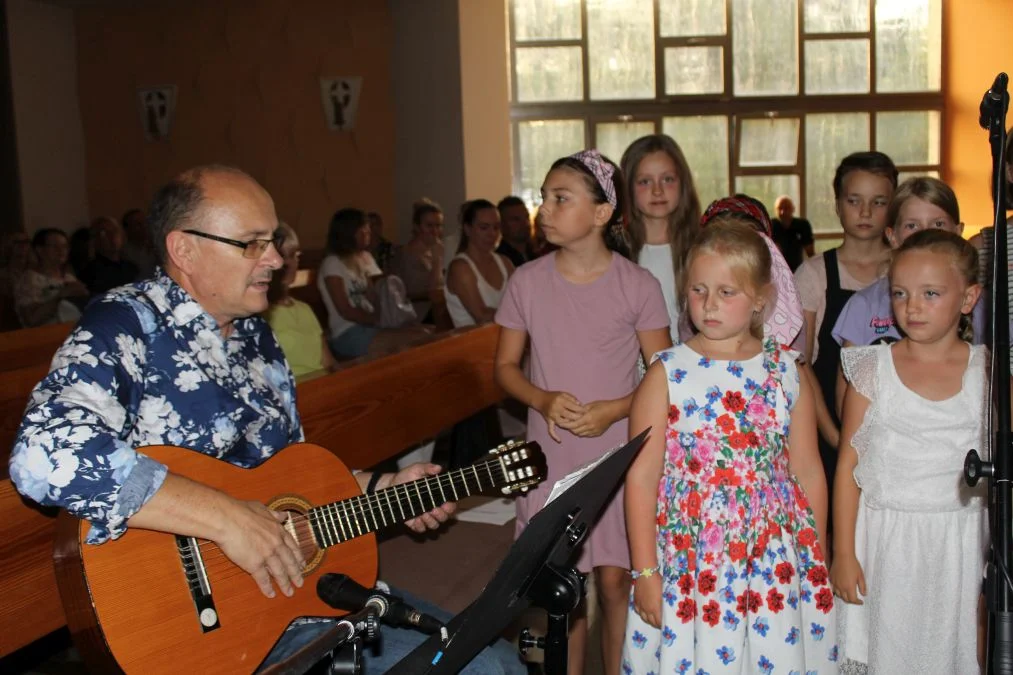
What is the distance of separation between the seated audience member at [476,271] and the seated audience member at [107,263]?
9.72 ft

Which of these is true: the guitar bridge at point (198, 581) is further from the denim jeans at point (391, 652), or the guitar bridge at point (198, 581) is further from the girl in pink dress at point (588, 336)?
the girl in pink dress at point (588, 336)

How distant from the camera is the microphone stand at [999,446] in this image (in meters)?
1.44

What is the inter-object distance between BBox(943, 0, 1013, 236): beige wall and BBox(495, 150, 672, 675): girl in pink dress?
1109 centimetres

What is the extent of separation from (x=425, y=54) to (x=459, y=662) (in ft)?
33.3

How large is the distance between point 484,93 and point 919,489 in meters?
8.77

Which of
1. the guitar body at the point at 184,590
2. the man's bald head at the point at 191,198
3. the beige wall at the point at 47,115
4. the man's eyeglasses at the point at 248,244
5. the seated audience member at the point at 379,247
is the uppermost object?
the beige wall at the point at 47,115

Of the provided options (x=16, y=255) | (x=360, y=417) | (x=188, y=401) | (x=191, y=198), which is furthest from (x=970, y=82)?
(x=188, y=401)

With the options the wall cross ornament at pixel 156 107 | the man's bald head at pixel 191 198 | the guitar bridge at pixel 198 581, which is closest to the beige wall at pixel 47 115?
the wall cross ornament at pixel 156 107

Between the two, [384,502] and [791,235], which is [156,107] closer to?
[791,235]

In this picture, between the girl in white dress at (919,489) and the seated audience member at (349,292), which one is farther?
the seated audience member at (349,292)

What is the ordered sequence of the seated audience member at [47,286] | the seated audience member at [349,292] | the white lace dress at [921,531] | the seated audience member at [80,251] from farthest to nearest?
the seated audience member at [80,251] → the seated audience member at [47,286] → the seated audience member at [349,292] → the white lace dress at [921,531]

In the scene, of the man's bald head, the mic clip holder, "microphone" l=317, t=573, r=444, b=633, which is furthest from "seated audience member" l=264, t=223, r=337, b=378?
the mic clip holder

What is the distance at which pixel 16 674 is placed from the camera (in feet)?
10.5

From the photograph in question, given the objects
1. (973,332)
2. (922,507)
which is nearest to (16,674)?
(922,507)
